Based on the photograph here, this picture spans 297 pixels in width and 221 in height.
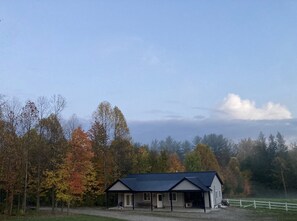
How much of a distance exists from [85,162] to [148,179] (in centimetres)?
1071

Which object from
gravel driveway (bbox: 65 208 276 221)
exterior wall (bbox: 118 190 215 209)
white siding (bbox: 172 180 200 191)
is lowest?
gravel driveway (bbox: 65 208 276 221)

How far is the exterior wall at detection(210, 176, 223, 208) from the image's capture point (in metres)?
Answer: 38.9

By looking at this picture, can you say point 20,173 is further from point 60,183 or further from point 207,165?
point 207,165

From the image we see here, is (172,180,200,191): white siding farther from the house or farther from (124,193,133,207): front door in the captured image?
(124,193,133,207): front door

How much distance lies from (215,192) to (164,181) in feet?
21.5

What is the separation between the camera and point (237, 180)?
66.0 metres

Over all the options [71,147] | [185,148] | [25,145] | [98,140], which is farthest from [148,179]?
[185,148]

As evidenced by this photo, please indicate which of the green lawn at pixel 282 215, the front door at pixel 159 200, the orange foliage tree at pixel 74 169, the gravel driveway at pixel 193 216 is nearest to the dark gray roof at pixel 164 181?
the front door at pixel 159 200

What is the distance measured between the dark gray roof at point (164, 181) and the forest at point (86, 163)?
185 inches

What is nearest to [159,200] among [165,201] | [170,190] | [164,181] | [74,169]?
[165,201]

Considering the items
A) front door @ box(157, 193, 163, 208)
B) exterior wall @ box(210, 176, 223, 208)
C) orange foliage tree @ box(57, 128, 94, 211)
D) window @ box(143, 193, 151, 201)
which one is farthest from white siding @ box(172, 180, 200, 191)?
orange foliage tree @ box(57, 128, 94, 211)

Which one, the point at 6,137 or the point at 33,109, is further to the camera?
the point at 33,109

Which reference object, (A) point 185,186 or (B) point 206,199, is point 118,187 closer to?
(A) point 185,186

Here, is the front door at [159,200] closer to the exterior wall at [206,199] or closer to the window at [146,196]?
the window at [146,196]
